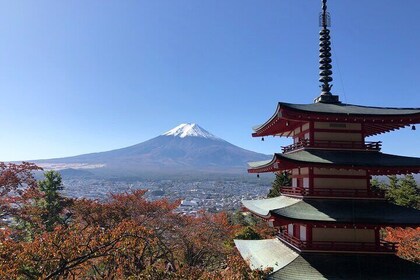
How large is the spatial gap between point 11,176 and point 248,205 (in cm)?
1357

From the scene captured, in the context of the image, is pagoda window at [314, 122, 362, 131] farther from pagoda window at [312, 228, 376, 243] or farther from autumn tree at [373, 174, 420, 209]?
autumn tree at [373, 174, 420, 209]

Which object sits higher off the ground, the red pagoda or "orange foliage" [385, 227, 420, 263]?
the red pagoda

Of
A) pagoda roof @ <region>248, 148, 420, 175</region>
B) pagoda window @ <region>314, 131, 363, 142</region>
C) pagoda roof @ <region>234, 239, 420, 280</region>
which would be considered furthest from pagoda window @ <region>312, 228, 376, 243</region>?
pagoda window @ <region>314, 131, 363, 142</region>

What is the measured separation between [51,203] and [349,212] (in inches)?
992

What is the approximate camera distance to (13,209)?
19.8 m

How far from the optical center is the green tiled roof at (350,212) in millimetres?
10555

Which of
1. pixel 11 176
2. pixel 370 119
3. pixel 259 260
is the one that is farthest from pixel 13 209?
pixel 370 119

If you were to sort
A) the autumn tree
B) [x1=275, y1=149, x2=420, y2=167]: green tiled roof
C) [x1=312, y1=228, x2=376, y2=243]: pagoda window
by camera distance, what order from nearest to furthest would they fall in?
[x1=275, y1=149, x2=420, y2=167]: green tiled roof, [x1=312, y1=228, x2=376, y2=243]: pagoda window, the autumn tree

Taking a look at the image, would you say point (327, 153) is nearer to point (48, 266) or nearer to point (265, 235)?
point (48, 266)

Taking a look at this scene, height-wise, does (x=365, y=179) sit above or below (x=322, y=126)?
below

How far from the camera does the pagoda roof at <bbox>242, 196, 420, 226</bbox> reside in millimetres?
10523

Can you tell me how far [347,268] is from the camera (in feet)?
35.2

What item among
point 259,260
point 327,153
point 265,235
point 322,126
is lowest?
point 265,235

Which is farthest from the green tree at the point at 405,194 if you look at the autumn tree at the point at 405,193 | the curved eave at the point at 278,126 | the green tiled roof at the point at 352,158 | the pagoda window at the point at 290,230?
the green tiled roof at the point at 352,158
